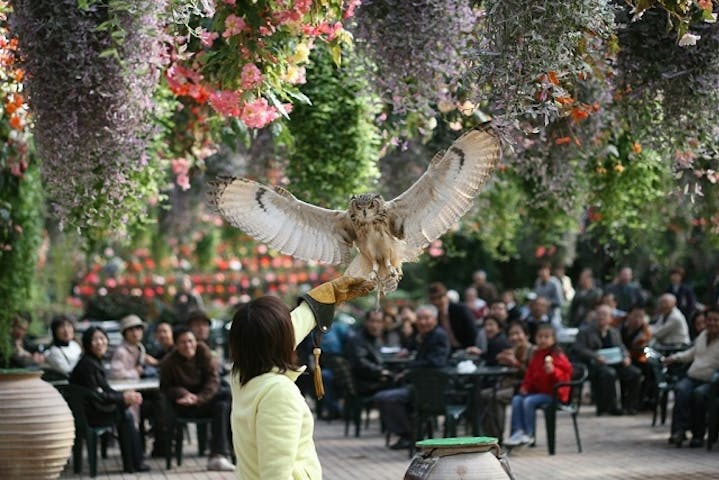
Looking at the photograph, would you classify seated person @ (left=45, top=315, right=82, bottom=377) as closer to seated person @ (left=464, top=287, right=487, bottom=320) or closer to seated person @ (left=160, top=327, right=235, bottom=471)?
seated person @ (left=160, top=327, right=235, bottom=471)

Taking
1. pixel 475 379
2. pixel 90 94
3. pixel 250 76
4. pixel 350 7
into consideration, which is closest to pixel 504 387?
pixel 475 379

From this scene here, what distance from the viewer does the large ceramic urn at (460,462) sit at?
207 inches

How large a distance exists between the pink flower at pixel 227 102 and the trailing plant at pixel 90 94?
339mm

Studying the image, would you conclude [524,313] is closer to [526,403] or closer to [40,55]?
[526,403]

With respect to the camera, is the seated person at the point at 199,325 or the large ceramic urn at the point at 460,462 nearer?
the large ceramic urn at the point at 460,462

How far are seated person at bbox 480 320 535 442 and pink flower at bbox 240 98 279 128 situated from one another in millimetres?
5306

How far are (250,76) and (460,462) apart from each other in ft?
7.60

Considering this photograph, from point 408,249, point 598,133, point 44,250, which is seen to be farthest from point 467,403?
point 44,250

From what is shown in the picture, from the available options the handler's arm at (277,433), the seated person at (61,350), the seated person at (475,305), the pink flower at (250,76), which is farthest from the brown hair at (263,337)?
the seated person at (475,305)

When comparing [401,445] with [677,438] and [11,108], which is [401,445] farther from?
[11,108]

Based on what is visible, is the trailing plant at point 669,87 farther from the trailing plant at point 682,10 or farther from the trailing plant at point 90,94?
the trailing plant at point 90,94

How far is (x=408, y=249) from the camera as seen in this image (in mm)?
5637

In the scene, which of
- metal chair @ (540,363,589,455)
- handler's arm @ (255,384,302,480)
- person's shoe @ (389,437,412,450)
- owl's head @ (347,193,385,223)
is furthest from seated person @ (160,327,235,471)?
handler's arm @ (255,384,302,480)

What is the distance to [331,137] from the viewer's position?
8.72m
